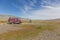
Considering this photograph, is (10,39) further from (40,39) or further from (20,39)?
(40,39)

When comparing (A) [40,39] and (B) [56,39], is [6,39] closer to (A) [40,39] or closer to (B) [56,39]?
(A) [40,39]

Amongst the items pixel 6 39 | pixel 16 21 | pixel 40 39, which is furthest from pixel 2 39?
pixel 16 21

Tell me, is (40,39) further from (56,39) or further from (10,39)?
(10,39)

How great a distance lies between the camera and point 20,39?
16.3 m

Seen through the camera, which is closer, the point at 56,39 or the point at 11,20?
the point at 56,39

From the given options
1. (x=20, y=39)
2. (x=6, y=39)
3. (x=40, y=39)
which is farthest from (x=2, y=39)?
(x=40, y=39)

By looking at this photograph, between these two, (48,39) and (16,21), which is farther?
(16,21)

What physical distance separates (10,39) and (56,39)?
15.4 ft

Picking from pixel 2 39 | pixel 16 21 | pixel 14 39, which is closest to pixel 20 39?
pixel 14 39

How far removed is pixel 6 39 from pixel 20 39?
4.63 ft

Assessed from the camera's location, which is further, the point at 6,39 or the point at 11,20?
the point at 11,20

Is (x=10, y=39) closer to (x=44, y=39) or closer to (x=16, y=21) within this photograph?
(x=44, y=39)

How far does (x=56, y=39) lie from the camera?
1641 cm

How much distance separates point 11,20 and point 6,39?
47.4m
